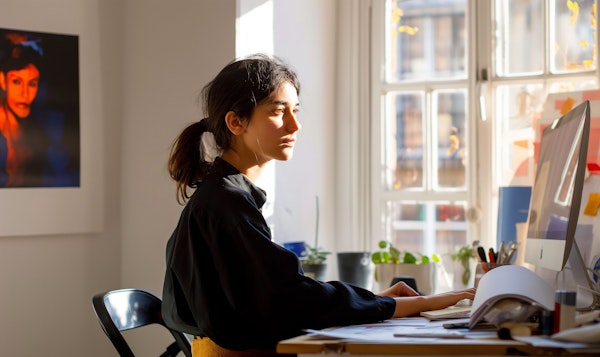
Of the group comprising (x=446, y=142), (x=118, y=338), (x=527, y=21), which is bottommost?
(x=118, y=338)

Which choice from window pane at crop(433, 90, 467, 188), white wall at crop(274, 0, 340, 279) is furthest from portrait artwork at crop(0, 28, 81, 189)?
window pane at crop(433, 90, 467, 188)

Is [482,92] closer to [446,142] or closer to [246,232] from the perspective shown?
[446,142]

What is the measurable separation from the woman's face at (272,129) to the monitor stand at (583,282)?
0.68 m

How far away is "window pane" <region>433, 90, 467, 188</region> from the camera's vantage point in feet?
11.1

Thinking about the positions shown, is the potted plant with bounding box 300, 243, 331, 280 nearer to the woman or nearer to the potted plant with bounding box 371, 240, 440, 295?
the potted plant with bounding box 371, 240, 440, 295

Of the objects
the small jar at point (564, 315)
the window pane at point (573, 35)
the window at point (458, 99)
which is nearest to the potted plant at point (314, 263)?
the window at point (458, 99)

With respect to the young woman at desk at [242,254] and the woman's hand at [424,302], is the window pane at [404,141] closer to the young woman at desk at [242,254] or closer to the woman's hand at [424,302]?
the young woman at desk at [242,254]

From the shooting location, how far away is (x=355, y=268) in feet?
10.2

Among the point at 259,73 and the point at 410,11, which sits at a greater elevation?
the point at 410,11

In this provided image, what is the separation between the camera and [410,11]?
11.4 ft

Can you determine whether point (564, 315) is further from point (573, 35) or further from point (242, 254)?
point (573, 35)

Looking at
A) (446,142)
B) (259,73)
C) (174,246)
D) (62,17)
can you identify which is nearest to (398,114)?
(446,142)

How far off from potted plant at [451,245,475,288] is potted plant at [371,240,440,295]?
8 cm

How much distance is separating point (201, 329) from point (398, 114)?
1.82 meters
